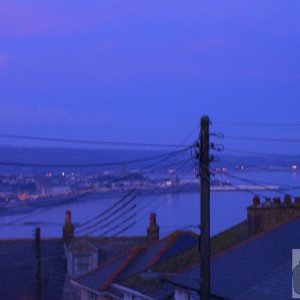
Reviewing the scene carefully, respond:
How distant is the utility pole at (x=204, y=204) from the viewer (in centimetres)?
1769

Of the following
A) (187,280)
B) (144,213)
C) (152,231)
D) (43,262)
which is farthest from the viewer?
(144,213)

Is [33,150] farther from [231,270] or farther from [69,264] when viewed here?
[231,270]

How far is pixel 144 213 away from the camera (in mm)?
48406

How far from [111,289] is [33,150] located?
1370 centimetres

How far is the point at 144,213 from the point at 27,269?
9086 mm

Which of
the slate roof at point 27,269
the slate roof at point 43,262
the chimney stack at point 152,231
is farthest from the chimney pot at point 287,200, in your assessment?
the slate roof at point 27,269

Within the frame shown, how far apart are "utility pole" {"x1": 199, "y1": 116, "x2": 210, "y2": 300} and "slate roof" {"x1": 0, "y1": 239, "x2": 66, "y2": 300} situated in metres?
22.7

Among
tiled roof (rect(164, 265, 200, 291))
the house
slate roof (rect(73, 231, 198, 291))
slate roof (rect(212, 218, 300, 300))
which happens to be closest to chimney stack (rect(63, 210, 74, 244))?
the house

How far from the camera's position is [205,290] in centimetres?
1798

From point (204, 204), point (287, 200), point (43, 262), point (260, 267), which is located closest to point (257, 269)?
point (260, 267)

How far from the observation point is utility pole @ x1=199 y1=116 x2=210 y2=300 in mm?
17688

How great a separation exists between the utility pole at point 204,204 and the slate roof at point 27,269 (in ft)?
74.4

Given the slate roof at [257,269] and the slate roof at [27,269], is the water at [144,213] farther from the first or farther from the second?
the slate roof at [257,269]

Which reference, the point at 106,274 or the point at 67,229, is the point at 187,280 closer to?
the point at 106,274
